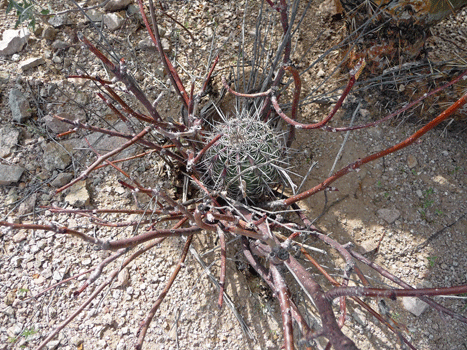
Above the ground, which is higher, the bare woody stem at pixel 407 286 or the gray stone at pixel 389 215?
the bare woody stem at pixel 407 286

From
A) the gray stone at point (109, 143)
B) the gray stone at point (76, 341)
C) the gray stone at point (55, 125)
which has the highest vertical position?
the gray stone at point (55, 125)

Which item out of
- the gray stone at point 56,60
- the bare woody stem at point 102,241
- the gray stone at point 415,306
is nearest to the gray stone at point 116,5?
the gray stone at point 56,60

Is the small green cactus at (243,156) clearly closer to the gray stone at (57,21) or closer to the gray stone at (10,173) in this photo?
the gray stone at (10,173)

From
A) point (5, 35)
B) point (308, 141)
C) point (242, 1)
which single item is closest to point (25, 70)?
point (5, 35)

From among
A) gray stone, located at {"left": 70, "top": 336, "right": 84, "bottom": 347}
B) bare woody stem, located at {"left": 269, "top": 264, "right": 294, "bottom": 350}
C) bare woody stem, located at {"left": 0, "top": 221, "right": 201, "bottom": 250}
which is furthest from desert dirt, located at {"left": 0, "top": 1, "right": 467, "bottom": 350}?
bare woody stem, located at {"left": 269, "top": 264, "right": 294, "bottom": 350}

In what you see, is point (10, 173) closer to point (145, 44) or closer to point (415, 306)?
point (145, 44)

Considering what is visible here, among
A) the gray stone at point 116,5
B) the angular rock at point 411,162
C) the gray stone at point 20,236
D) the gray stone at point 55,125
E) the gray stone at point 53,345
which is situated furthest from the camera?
the gray stone at point 116,5

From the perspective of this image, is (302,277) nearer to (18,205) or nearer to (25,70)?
(18,205)

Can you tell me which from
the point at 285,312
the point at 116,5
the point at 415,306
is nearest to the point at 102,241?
the point at 285,312
